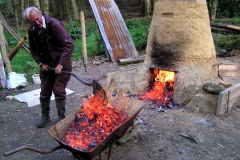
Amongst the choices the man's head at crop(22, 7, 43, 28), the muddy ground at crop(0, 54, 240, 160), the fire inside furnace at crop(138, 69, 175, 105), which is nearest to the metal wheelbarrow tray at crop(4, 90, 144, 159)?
the muddy ground at crop(0, 54, 240, 160)

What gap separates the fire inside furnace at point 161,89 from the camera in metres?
4.68

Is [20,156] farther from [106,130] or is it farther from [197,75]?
[197,75]

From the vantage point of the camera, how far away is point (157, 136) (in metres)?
3.56

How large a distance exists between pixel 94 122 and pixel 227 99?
2446mm

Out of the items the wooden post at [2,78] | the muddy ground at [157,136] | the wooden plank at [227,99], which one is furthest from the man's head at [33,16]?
the wooden plank at [227,99]

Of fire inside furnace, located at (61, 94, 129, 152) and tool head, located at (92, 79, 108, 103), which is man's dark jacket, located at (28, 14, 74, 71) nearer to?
tool head, located at (92, 79, 108, 103)

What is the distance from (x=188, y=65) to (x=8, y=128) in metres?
3.39

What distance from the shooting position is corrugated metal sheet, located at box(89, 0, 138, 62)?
25.7ft

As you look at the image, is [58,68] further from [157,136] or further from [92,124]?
[157,136]

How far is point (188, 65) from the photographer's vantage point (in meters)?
4.33

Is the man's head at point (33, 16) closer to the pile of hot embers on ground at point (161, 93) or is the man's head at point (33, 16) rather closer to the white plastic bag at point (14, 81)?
the pile of hot embers on ground at point (161, 93)

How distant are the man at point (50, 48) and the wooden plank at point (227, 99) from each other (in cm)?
257

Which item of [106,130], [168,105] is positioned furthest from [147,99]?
[106,130]

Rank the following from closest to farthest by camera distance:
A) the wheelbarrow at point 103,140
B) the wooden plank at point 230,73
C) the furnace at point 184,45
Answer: the wheelbarrow at point 103,140 → the furnace at point 184,45 → the wooden plank at point 230,73
